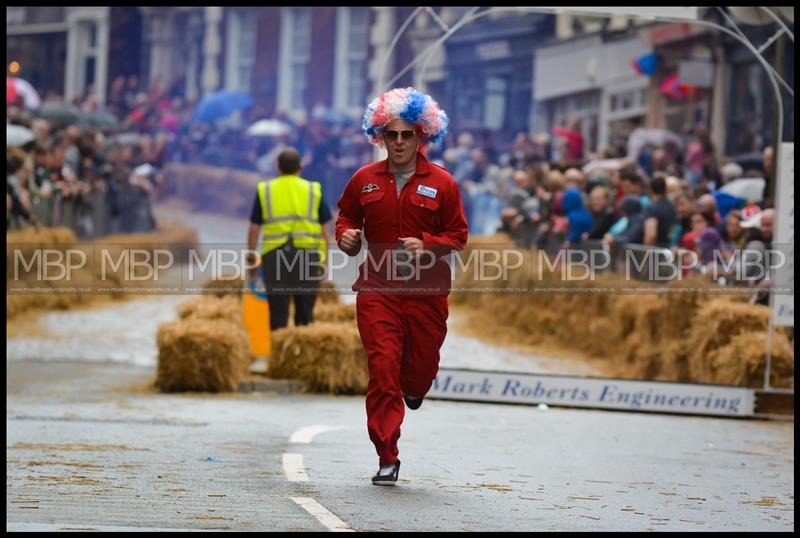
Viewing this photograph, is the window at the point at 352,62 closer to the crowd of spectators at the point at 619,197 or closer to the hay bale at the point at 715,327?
the crowd of spectators at the point at 619,197

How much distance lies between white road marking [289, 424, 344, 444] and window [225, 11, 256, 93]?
18.2 metres

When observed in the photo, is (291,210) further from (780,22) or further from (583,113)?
(583,113)

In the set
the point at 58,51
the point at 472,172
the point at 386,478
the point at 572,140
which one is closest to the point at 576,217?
the point at 572,140

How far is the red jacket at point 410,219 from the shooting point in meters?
9.76

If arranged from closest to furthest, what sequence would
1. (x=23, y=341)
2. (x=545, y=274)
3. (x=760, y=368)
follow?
(x=760, y=368) → (x=545, y=274) → (x=23, y=341)

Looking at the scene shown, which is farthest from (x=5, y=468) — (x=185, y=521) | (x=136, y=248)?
(x=136, y=248)

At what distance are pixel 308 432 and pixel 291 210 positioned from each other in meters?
4.07

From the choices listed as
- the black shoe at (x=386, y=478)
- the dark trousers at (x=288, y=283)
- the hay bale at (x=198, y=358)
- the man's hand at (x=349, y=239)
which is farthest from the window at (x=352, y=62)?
the black shoe at (x=386, y=478)

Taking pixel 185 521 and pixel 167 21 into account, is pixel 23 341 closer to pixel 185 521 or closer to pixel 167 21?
pixel 167 21

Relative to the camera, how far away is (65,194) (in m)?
27.9

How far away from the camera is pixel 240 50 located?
101ft

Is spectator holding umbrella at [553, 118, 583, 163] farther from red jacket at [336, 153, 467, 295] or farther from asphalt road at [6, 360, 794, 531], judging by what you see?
red jacket at [336, 153, 467, 295]

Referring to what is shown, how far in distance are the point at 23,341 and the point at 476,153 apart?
8.10 m

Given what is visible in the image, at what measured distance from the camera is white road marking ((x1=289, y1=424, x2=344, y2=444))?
38.9 feet
